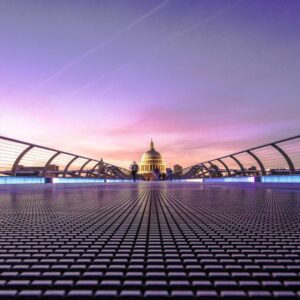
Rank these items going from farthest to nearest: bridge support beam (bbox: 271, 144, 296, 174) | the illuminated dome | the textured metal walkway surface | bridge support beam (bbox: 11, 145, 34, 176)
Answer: the illuminated dome
bridge support beam (bbox: 11, 145, 34, 176)
bridge support beam (bbox: 271, 144, 296, 174)
the textured metal walkway surface

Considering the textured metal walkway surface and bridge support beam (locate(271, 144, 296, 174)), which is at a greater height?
bridge support beam (locate(271, 144, 296, 174))

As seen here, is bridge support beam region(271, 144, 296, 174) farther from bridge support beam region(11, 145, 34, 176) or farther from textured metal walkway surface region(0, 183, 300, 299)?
bridge support beam region(11, 145, 34, 176)

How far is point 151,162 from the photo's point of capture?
429 ft

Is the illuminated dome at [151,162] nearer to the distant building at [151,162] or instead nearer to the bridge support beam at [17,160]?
the distant building at [151,162]

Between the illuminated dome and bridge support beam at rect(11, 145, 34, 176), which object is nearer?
bridge support beam at rect(11, 145, 34, 176)

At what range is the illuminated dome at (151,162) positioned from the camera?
424 feet

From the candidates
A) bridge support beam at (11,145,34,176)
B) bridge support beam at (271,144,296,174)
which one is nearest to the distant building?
bridge support beam at (11,145,34,176)

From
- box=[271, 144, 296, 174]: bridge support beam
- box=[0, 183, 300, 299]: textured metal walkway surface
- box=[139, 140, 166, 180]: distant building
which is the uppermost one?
box=[139, 140, 166, 180]: distant building

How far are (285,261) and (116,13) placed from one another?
744cm

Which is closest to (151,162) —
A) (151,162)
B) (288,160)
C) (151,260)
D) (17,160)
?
(151,162)

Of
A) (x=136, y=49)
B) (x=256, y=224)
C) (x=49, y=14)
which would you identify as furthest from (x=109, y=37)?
(x=256, y=224)

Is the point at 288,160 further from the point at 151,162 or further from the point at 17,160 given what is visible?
the point at 151,162

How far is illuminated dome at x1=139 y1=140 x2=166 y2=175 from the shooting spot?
129250mm

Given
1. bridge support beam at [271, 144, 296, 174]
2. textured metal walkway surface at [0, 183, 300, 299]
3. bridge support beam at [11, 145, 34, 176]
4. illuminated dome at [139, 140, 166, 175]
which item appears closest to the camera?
textured metal walkway surface at [0, 183, 300, 299]
